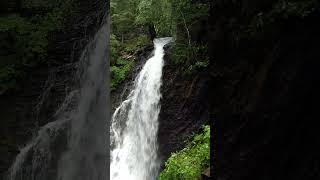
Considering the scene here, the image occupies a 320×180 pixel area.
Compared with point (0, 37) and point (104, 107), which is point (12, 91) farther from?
point (104, 107)

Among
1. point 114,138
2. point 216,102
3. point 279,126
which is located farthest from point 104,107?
point 279,126

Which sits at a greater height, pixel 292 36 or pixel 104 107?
pixel 292 36

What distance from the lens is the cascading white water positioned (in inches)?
507

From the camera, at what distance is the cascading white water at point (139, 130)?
1288cm

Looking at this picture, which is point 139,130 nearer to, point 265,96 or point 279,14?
point 265,96

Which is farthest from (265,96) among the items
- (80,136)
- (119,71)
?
(119,71)

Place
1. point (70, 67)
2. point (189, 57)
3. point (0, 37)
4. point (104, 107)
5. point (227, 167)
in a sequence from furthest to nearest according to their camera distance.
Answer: point (189, 57)
point (104, 107)
point (70, 67)
point (0, 37)
point (227, 167)

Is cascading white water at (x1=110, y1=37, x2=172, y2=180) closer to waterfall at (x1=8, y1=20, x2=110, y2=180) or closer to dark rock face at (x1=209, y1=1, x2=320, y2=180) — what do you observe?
waterfall at (x1=8, y1=20, x2=110, y2=180)

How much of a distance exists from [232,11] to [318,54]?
4.91 feet

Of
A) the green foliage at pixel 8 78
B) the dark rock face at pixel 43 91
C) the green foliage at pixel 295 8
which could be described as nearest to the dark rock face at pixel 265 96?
the green foliage at pixel 295 8

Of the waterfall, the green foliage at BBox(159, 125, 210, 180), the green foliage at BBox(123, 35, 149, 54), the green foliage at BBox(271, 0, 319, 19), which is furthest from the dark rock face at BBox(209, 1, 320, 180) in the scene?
the green foliage at BBox(123, 35, 149, 54)

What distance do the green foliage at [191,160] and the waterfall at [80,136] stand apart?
192 centimetres

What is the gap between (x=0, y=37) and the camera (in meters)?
9.16

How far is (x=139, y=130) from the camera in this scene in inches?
529
